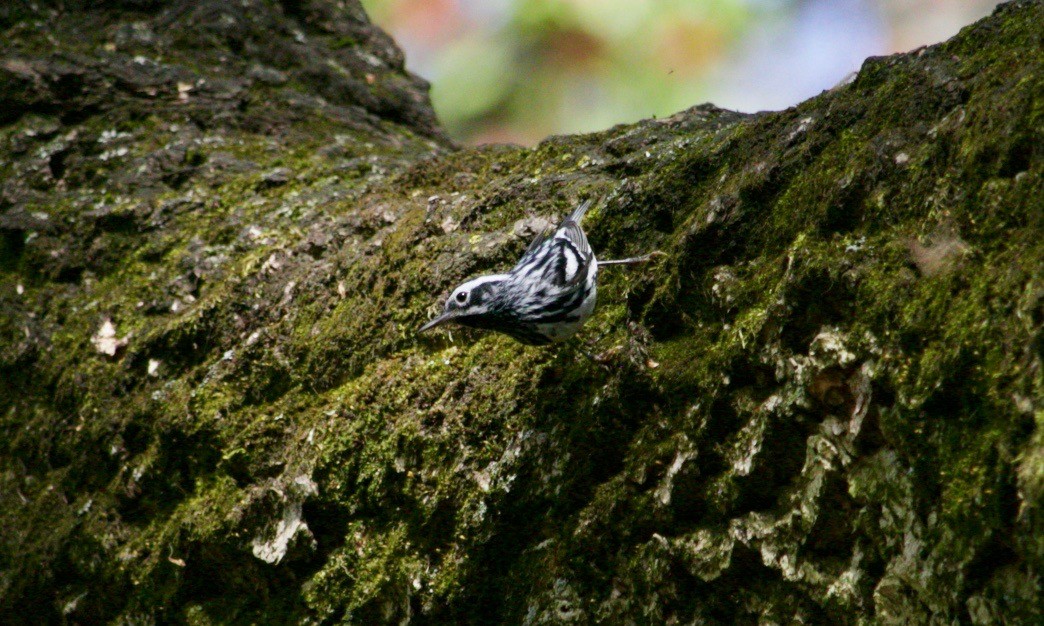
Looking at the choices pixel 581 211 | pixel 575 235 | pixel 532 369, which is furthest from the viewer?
pixel 581 211

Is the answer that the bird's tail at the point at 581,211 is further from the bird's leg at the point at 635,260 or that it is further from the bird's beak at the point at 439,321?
the bird's beak at the point at 439,321

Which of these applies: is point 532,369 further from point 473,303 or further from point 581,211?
point 581,211

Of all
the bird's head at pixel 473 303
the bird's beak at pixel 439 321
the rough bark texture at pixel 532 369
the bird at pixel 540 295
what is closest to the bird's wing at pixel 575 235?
the bird at pixel 540 295

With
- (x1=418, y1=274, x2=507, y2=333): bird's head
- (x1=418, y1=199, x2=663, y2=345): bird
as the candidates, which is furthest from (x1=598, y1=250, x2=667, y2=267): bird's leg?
(x1=418, y1=274, x2=507, y2=333): bird's head

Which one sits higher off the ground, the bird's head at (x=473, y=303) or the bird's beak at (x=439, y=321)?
the bird's head at (x=473, y=303)

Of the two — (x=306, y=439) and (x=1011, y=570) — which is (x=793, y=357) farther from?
(x=306, y=439)

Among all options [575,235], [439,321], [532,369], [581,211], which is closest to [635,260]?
[575,235]

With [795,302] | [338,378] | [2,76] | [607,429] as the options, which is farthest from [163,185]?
[795,302]

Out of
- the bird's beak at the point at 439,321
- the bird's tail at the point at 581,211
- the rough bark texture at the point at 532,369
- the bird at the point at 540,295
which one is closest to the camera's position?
the rough bark texture at the point at 532,369
